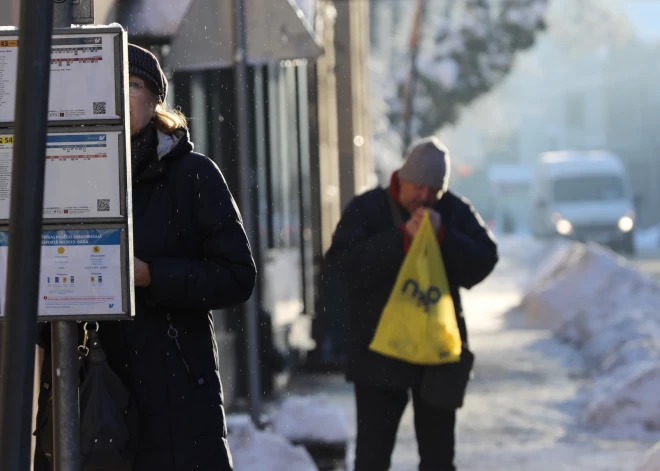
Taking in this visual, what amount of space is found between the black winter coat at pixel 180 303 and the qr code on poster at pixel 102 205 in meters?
0.29

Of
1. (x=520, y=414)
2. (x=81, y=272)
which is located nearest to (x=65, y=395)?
(x=81, y=272)

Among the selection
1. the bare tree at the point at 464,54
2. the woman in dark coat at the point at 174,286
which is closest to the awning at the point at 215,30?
the woman in dark coat at the point at 174,286

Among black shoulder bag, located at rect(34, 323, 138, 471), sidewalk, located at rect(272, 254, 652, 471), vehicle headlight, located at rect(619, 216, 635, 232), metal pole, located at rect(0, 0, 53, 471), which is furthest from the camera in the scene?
vehicle headlight, located at rect(619, 216, 635, 232)

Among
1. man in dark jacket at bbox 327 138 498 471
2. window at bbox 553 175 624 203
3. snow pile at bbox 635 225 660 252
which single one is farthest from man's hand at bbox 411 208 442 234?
snow pile at bbox 635 225 660 252

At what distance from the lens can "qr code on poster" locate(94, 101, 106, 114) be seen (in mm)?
3195

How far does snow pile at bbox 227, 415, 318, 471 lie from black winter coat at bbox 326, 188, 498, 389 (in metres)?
1.15

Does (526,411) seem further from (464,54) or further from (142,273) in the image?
(464,54)

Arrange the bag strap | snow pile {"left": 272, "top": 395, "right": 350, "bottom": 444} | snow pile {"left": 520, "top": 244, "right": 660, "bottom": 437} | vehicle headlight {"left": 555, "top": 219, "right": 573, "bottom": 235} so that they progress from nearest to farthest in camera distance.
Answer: the bag strap
snow pile {"left": 272, "top": 395, "right": 350, "bottom": 444}
snow pile {"left": 520, "top": 244, "right": 660, "bottom": 437}
vehicle headlight {"left": 555, "top": 219, "right": 573, "bottom": 235}

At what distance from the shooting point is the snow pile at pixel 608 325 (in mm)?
9211

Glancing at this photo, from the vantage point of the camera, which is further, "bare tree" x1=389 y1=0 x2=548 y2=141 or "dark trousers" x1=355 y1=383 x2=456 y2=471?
"bare tree" x1=389 y1=0 x2=548 y2=141

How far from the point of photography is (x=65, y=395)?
10.5 feet

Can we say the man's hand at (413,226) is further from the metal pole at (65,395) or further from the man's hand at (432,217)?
the metal pole at (65,395)

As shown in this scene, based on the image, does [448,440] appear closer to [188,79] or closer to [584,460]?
[584,460]

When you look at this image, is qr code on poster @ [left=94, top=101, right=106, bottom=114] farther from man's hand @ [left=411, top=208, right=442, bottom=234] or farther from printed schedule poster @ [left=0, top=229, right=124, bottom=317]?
man's hand @ [left=411, top=208, right=442, bottom=234]
